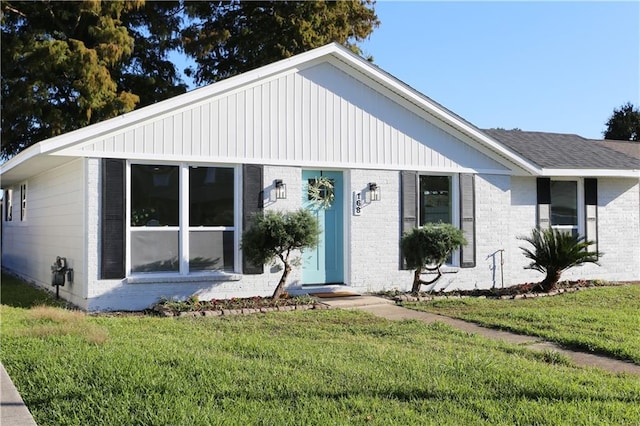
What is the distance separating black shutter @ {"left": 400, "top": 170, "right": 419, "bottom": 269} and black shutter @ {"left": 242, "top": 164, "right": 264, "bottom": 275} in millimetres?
2949

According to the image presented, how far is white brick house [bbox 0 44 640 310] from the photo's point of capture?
994cm

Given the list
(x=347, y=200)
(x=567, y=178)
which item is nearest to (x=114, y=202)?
(x=347, y=200)

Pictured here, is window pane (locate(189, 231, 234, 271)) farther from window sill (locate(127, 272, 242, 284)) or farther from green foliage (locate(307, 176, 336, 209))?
green foliage (locate(307, 176, 336, 209))

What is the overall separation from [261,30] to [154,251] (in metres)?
16.3

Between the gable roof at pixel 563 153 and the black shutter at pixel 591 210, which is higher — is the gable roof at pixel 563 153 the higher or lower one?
the higher one

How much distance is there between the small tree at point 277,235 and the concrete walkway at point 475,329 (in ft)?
3.93

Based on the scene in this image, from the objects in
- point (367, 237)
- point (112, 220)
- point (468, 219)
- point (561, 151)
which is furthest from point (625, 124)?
point (112, 220)

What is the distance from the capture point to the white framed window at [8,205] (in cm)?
1911

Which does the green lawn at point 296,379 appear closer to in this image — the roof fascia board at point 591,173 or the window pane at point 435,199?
the window pane at point 435,199

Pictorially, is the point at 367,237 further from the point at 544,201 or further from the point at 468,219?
the point at 544,201

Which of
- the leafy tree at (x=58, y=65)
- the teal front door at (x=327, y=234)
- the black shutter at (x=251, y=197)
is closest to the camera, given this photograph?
the black shutter at (x=251, y=197)

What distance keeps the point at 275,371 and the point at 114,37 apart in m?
17.2

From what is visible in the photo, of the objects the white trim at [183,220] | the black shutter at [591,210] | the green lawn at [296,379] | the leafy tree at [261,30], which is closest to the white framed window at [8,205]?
the leafy tree at [261,30]

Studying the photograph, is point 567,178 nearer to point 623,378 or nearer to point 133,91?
point 623,378
